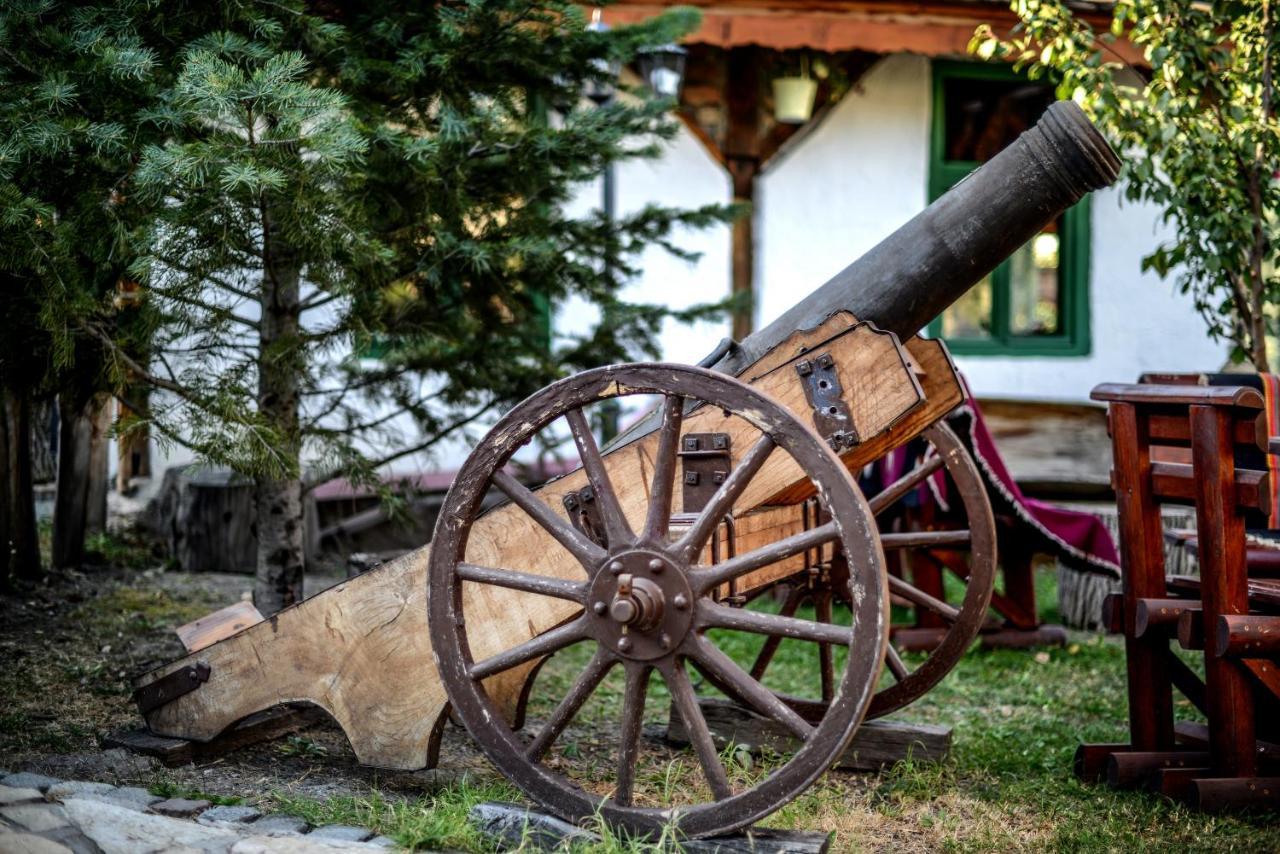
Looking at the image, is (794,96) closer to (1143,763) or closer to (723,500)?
(1143,763)

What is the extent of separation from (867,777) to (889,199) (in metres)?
5.19

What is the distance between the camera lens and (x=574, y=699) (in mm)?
3027

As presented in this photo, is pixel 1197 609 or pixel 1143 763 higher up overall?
pixel 1197 609

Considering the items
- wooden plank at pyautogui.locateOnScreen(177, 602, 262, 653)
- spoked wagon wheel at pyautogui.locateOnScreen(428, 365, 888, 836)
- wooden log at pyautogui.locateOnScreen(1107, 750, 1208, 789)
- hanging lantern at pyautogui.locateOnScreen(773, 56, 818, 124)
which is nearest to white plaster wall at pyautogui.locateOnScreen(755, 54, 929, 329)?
hanging lantern at pyautogui.locateOnScreen(773, 56, 818, 124)

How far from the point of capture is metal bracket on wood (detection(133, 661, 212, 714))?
368 cm

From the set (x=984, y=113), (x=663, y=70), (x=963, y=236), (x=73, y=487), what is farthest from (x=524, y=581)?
(x=984, y=113)

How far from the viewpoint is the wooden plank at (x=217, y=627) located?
3.94 meters

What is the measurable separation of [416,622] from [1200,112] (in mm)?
3629

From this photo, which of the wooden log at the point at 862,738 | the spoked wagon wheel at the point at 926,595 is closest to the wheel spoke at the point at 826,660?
the spoked wagon wheel at the point at 926,595

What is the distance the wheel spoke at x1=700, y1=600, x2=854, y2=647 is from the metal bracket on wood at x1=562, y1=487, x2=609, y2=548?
1.46 ft

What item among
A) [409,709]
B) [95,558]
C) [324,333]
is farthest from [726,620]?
[95,558]

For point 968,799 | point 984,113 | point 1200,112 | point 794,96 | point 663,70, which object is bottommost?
point 968,799

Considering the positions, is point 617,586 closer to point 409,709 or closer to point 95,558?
point 409,709

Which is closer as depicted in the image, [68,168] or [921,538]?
[68,168]
